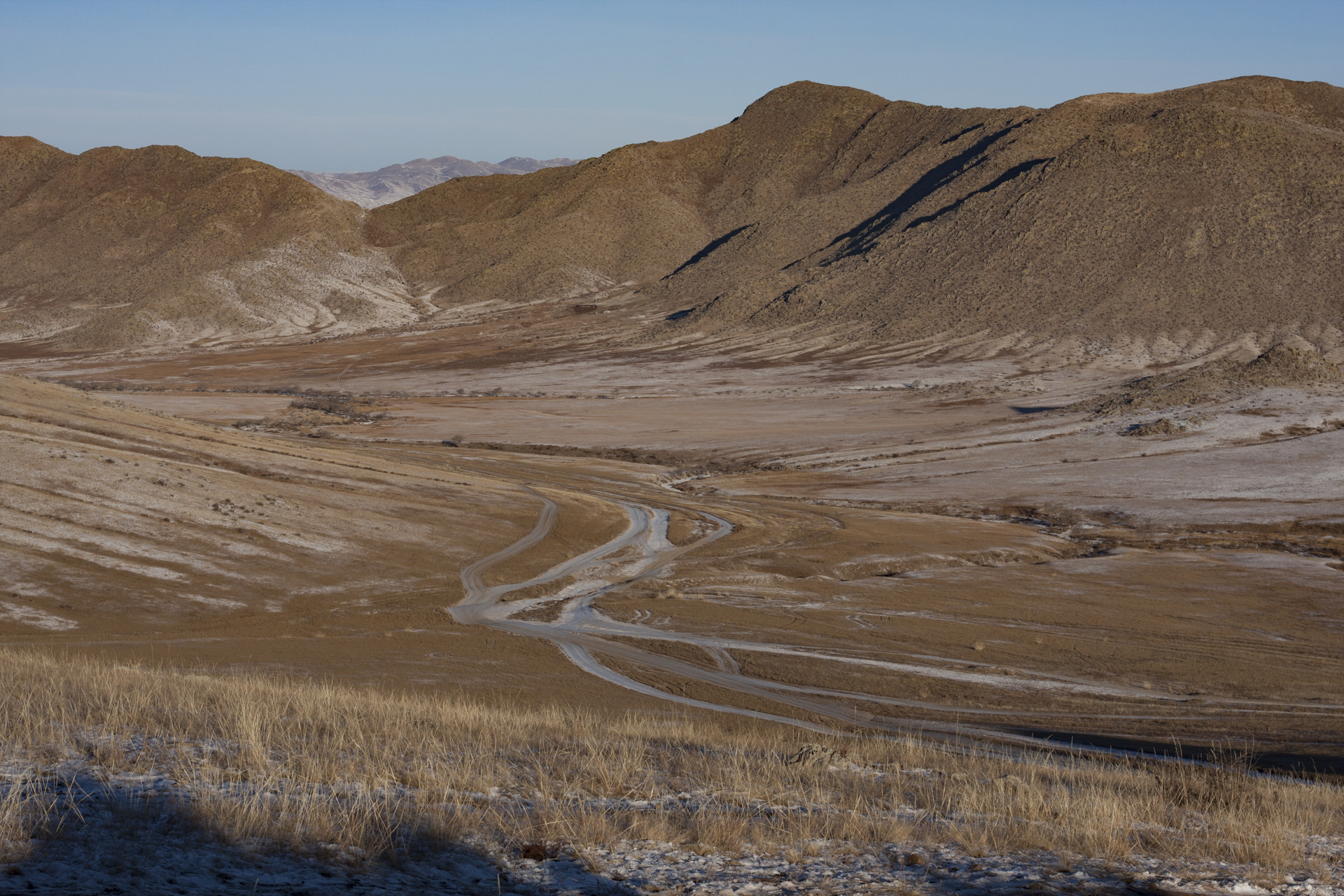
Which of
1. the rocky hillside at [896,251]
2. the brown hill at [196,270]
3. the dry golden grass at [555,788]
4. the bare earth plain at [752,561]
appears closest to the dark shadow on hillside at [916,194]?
the rocky hillside at [896,251]

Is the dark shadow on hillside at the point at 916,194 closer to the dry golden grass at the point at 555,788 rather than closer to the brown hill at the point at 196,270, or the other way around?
the brown hill at the point at 196,270

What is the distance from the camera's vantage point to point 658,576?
35.0 metres

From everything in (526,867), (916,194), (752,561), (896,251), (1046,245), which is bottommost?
(752,561)

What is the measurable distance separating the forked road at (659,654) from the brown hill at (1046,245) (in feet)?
268

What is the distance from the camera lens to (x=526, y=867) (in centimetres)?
695

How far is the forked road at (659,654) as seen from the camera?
19812 millimetres

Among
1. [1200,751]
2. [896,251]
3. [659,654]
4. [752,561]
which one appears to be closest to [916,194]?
[896,251]

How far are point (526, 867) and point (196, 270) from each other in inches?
7396

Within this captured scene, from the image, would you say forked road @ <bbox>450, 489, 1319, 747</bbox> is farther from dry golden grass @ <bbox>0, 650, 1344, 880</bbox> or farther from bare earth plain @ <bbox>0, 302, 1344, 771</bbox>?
dry golden grass @ <bbox>0, 650, 1344, 880</bbox>

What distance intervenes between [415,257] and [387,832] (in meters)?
191

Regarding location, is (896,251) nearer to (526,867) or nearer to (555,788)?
(555,788)

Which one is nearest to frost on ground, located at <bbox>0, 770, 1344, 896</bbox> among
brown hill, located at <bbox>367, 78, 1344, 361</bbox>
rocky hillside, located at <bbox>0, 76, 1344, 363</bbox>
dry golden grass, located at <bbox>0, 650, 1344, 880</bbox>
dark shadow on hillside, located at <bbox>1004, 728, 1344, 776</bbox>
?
dry golden grass, located at <bbox>0, 650, 1344, 880</bbox>

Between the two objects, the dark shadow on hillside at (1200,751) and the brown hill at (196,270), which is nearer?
the dark shadow on hillside at (1200,751)

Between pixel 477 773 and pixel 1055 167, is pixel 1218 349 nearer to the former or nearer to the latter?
pixel 1055 167
